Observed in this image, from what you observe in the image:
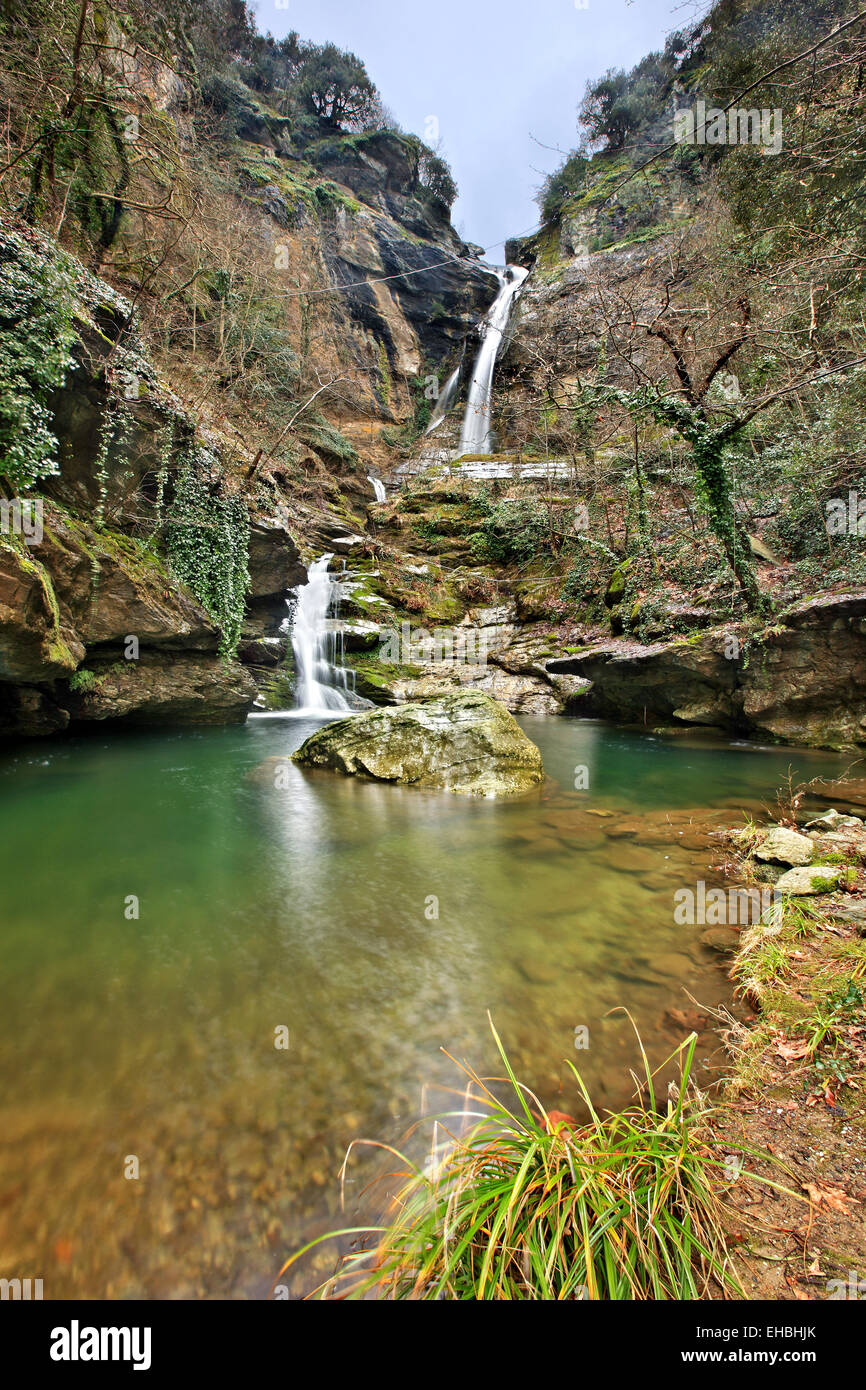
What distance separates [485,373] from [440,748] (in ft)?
92.3

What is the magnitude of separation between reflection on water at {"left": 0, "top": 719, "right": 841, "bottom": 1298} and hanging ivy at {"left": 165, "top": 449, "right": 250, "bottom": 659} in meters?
5.19

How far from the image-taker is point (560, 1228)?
1339 millimetres

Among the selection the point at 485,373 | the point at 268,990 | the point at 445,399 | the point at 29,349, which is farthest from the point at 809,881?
the point at 445,399

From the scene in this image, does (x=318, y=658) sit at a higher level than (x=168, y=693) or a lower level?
higher

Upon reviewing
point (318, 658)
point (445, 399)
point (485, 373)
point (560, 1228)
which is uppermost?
point (485, 373)

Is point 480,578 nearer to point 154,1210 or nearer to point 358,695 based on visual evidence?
point 358,695

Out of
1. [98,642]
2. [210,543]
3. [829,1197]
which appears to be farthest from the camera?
[210,543]

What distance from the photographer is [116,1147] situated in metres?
1.96

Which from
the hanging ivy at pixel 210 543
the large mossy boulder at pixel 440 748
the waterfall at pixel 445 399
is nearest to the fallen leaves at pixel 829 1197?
the large mossy boulder at pixel 440 748

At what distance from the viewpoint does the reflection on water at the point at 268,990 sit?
1764 mm

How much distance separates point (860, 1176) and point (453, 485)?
22051mm

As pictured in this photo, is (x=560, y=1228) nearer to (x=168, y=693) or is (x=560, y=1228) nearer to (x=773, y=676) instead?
(x=773, y=676)

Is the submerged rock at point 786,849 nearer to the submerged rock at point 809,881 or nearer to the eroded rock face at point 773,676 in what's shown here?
the submerged rock at point 809,881

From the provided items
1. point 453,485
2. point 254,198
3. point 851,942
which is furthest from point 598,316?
point 851,942
